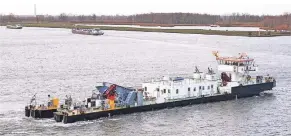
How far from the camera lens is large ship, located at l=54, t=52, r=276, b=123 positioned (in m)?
45.9

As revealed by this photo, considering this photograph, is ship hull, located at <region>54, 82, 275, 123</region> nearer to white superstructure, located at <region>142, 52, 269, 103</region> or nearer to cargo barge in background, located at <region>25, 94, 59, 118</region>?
white superstructure, located at <region>142, 52, 269, 103</region>

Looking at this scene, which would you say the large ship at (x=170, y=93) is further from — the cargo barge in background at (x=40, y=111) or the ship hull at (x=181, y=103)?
the cargo barge in background at (x=40, y=111)

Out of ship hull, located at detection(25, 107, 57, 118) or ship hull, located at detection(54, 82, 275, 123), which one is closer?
ship hull, located at detection(54, 82, 275, 123)

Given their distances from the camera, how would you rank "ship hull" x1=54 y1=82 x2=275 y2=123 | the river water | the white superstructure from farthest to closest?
the white superstructure < "ship hull" x1=54 y1=82 x2=275 y2=123 < the river water

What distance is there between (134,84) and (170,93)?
15.5 meters

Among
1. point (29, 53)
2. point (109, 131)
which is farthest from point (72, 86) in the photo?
point (29, 53)

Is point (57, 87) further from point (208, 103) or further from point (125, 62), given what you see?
point (125, 62)

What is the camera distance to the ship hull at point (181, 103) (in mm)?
44344

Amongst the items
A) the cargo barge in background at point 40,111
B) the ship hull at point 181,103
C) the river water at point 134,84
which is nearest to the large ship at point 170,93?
the ship hull at point 181,103

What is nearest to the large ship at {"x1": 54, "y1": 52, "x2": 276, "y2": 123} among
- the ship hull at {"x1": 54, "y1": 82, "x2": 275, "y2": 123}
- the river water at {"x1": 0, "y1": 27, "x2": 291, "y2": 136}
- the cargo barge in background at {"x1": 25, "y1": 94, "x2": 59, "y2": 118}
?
the ship hull at {"x1": 54, "y1": 82, "x2": 275, "y2": 123}

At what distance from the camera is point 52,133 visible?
41.0 m

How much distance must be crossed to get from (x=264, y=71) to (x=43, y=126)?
154 feet

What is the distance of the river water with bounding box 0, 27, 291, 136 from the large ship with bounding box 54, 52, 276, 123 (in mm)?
846

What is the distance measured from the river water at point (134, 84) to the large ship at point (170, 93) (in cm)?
85
